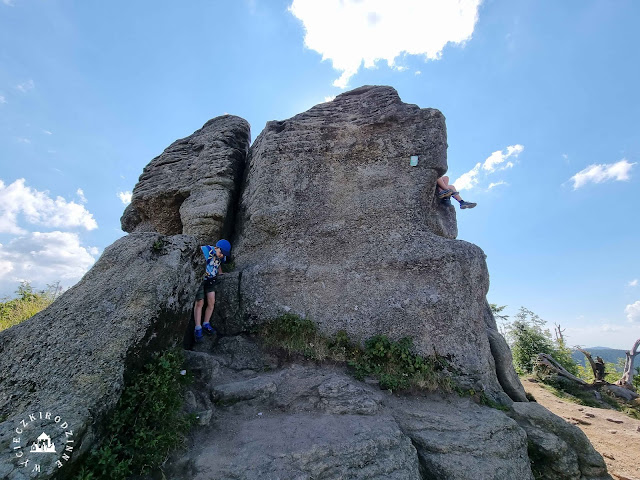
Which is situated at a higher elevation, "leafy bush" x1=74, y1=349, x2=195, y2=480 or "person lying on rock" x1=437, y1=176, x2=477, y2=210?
"person lying on rock" x1=437, y1=176, x2=477, y2=210

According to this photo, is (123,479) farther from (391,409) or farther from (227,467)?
(391,409)

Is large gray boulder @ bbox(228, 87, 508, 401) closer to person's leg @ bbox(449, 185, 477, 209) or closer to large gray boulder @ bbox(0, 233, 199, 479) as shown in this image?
person's leg @ bbox(449, 185, 477, 209)

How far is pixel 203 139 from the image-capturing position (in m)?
13.2

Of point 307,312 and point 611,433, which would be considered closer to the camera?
point 307,312

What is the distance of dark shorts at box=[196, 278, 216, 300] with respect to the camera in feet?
27.2

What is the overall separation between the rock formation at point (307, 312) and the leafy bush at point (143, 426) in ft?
0.73

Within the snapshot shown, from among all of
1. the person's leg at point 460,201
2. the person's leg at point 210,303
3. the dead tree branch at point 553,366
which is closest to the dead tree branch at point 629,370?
the dead tree branch at point 553,366

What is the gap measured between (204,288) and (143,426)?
12.3ft

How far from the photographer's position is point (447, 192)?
10.6 m

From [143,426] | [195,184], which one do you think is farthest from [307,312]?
[195,184]

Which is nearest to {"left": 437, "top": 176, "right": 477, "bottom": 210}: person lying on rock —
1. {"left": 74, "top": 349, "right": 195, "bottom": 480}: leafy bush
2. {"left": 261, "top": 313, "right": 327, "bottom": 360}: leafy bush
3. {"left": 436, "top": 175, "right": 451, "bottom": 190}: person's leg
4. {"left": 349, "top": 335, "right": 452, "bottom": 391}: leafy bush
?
{"left": 436, "top": 175, "right": 451, "bottom": 190}: person's leg

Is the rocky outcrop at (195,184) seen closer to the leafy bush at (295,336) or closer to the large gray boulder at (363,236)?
the large gray boulder at (363,236)

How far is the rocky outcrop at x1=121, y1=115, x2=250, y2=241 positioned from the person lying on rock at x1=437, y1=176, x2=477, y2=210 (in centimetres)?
694

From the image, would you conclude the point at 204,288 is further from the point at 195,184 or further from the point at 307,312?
the point at 195,184
